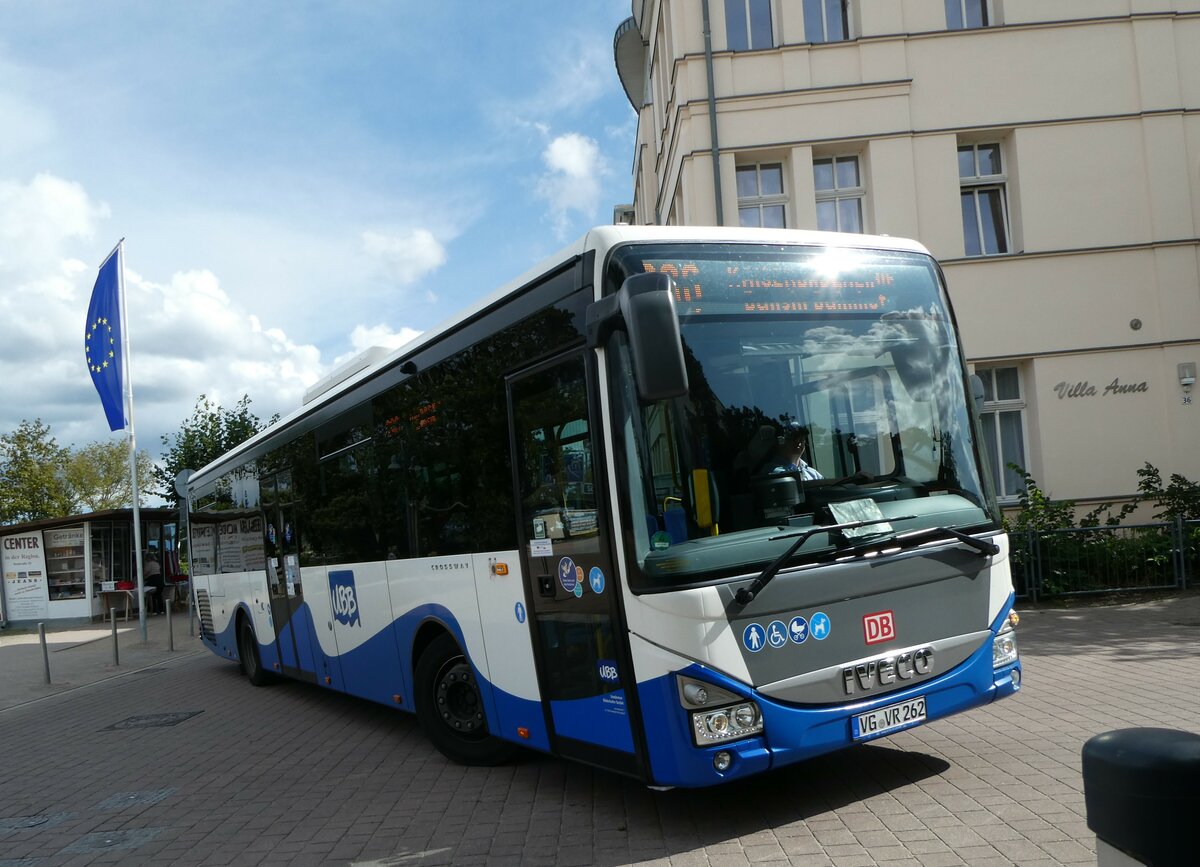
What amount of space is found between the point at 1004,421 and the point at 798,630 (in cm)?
1322

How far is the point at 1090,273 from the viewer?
54.9ft

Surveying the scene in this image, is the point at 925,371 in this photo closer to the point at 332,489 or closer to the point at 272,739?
the point at 332,489

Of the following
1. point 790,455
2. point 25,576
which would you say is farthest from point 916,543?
point 25,576

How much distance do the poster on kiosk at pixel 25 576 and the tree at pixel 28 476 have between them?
25.6 meters

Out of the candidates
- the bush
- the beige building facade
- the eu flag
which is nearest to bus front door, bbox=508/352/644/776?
the bush

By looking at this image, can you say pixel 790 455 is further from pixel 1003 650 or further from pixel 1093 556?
pixel 1093 556

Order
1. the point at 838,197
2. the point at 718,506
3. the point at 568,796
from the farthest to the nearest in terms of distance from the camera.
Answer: the point at 838,197 < the point at 568,796 < the point at 718,506

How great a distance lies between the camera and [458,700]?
726 cm

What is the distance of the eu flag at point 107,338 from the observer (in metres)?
21.4

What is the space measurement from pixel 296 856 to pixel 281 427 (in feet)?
20.2

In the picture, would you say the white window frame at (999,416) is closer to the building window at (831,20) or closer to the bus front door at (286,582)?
the building window at (831,20)

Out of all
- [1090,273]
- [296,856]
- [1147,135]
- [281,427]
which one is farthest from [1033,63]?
[296,856]

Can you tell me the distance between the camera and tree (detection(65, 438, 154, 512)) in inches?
2539

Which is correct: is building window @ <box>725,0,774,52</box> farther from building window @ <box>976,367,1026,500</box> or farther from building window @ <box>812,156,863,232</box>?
building window @ <box>976,367,1026,500</box>
